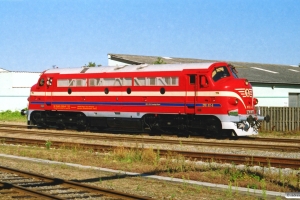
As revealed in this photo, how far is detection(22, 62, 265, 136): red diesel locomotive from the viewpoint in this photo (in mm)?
24047

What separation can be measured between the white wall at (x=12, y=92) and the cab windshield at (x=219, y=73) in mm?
37131

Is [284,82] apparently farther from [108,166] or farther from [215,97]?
[108,166]

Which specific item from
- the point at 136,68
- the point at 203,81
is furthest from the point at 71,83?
the point at 203,81

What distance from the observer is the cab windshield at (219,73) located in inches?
955

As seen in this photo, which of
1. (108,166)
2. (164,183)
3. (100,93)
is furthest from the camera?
(100,93)

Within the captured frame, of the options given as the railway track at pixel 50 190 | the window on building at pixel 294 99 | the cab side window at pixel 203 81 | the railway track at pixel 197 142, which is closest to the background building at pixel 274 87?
the window on building at pixel 294 99

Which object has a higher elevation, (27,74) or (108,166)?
(27,74)

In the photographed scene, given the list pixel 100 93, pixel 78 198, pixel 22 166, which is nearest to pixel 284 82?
pixel 100 93

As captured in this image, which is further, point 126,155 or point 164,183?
point 126,155

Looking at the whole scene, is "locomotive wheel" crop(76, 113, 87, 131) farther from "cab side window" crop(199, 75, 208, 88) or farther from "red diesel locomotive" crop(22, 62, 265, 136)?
"cab side window" crop(199, 75, 208, 88)

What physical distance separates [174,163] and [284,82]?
3082 centimetres

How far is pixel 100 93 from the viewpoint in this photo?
28.2 m

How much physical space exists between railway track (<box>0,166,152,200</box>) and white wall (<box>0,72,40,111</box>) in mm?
45515

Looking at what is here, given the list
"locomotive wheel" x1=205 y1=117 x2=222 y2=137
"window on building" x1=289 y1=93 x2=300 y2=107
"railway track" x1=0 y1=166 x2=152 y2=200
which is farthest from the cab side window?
"window on building" x1=289 y1=93 x2=300 y2=107
